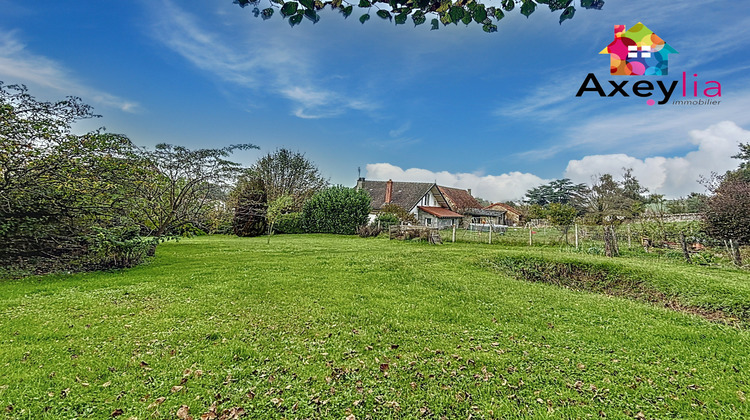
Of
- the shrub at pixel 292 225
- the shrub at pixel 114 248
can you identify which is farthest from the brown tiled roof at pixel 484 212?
the shrub at pixel 114 248

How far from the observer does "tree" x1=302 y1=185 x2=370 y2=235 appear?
904 inches

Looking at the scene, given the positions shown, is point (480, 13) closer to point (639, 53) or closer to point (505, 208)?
point (639, 53)

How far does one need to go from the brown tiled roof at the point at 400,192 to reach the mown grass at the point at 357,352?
24.8 meters

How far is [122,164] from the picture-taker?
8156mm

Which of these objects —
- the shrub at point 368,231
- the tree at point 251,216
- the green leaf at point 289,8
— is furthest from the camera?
the shrub at point 368,231

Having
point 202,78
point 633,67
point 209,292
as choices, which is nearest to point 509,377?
point 209,292

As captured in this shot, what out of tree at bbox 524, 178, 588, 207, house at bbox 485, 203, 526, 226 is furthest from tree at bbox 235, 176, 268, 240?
tree at bbox 524, 178, 588, 207

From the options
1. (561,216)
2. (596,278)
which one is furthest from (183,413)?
(561,216)

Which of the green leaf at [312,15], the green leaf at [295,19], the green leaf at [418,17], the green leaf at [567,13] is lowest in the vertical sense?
the green leaf at [295,19]

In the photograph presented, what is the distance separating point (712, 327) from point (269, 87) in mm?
13566

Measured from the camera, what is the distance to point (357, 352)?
12.2ft

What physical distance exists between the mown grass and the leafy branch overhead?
10.5 ft

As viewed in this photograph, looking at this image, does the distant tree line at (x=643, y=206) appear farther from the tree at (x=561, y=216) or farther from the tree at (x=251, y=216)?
the tree at (x=251, y=216)

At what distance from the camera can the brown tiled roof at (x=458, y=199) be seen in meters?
35.0
